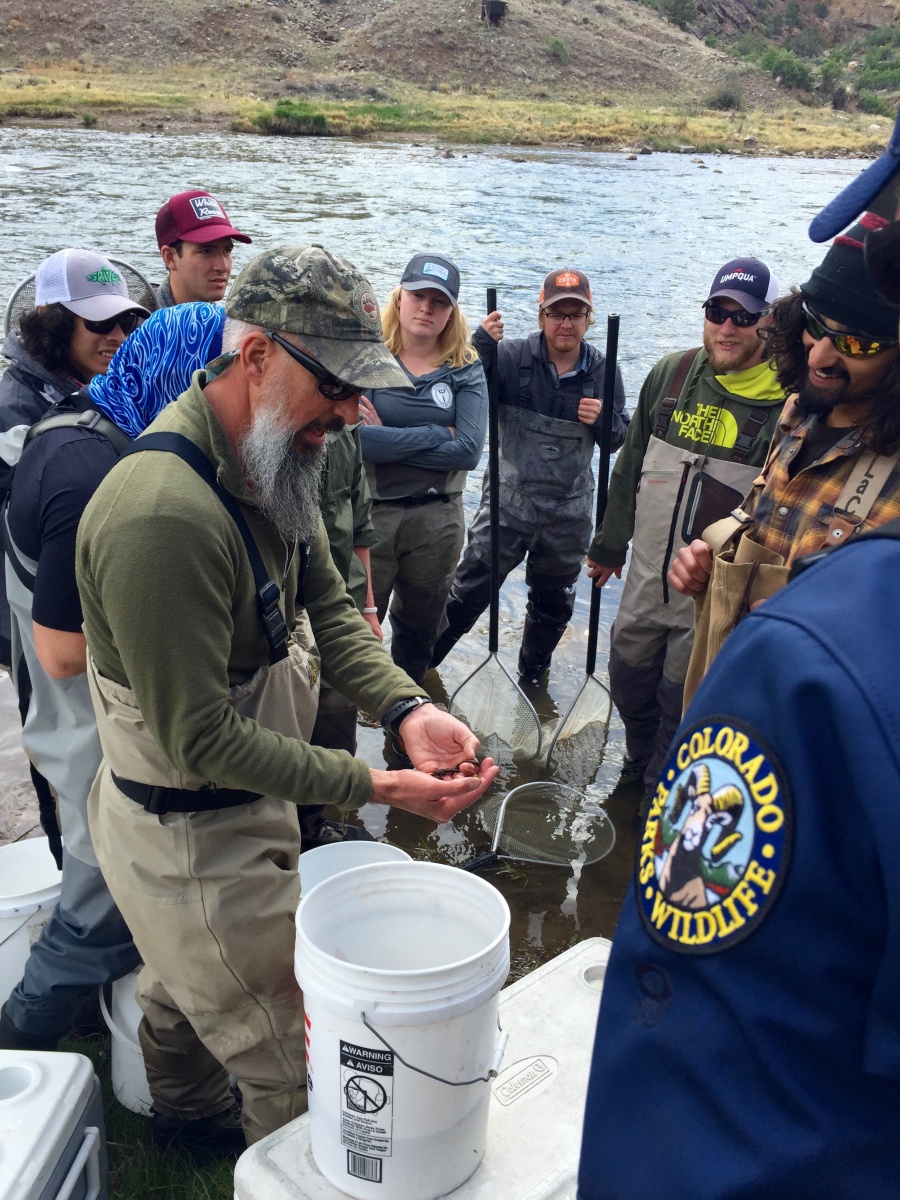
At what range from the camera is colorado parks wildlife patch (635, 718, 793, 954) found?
0.85 m

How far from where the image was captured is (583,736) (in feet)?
17.4

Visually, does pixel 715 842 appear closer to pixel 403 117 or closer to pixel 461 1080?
pixel 461 1080

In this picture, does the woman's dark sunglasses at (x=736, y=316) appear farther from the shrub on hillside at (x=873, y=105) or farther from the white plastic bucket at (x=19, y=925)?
the shrub on hillside at (x=873, y=105)

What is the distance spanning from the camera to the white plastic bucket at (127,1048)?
263 centimetres

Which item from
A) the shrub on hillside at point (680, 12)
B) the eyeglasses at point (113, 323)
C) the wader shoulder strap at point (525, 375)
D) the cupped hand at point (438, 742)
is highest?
the shrub on hillside at point (680, 12)

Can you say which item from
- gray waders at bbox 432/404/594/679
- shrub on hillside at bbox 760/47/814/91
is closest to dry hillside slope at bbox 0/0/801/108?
shrub on hillside at bbox 760/47/814/91

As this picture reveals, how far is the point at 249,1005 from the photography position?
2189mm

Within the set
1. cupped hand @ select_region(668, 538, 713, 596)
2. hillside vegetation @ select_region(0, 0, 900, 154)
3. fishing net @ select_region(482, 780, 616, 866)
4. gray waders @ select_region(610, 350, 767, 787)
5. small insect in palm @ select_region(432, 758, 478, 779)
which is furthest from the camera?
hillside vegetation @ select_region(0, 0, 900, 154)

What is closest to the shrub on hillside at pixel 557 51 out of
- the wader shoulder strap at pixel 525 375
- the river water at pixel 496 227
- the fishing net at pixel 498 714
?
the river water at pixel 496 227

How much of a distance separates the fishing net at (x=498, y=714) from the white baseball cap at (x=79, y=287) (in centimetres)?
256

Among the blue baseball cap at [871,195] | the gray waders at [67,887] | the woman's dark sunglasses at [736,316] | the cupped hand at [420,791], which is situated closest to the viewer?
the blue baseball cap at [871,195]

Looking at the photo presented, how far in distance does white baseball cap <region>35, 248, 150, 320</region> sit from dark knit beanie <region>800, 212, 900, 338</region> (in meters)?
2.13

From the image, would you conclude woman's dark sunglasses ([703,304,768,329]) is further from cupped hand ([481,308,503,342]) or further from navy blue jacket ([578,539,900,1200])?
Result: navy blue jacket ([578,539,900,1200])

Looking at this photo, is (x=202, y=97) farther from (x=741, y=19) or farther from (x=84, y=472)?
(x=741, y=19)
